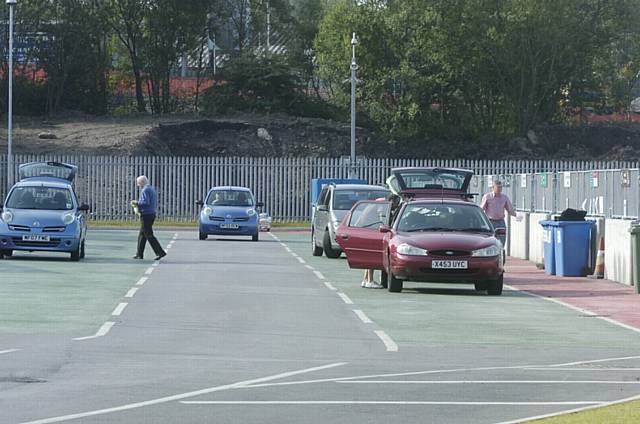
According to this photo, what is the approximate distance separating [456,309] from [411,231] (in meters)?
3.76

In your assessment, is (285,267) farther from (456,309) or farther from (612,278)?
(456,309)

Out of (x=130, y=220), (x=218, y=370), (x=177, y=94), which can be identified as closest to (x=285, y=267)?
(x=218, y=370)

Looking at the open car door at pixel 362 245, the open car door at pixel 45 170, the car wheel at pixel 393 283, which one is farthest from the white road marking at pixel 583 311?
the open car door at pixel 45 170

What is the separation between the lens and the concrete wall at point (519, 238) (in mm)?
37812

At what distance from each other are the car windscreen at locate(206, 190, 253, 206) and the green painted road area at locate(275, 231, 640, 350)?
19.4 m

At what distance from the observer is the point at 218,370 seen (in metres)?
14.1

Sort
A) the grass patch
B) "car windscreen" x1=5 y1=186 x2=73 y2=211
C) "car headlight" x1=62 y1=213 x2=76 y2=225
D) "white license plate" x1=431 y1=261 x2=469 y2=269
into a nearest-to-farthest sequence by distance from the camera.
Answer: the grass patch, "white license plate" x1=431 y1=261 x2=469 y2=269, "car headlight" x1=62 y1=213 x2=76 y2=225, "car windscreen" x1=5 y1=186 x2=73 y2=211

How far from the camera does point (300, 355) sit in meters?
15.7

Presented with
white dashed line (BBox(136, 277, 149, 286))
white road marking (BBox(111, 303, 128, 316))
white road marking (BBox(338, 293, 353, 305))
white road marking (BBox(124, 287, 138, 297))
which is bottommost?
white road marking (BBox(338, 293, 353, 305))

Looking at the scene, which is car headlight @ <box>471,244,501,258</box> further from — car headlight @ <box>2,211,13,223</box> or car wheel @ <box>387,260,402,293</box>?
car headlight @ <box>2,211,13,223</box>

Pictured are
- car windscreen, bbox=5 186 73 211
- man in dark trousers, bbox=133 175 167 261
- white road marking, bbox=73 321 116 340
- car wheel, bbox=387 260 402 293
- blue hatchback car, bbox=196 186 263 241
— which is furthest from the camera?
blue hatchback car, bbox=196 186 263 241

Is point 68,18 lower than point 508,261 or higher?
higher

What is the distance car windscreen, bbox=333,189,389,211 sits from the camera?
37.7 m

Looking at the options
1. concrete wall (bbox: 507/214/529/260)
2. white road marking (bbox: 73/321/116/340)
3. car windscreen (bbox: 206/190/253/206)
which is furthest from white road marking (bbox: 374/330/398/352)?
car windscreen (bbox: 206/190/253/206)
